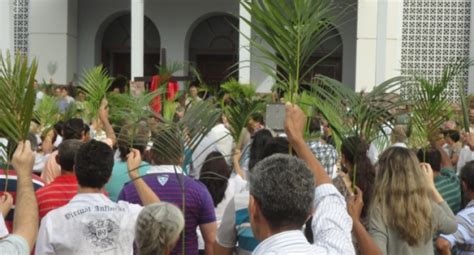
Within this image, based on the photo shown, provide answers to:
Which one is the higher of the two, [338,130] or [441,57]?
[441,57]

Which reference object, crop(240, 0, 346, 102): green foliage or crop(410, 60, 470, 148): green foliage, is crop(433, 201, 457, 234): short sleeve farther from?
crop(410, 60, 470, 148): green foliage

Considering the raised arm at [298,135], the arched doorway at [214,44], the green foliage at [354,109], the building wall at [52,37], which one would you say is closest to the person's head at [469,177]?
the green foliage at [354,109]

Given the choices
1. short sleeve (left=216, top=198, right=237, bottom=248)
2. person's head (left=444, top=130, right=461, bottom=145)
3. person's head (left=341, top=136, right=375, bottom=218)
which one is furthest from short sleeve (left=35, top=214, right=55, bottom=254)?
person's head (left=444, top=130, right=461, bottom=145)

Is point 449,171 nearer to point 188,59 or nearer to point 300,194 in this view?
point 300,194

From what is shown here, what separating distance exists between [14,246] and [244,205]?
139 cm

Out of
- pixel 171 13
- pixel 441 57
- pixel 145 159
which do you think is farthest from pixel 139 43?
pixel 145 159

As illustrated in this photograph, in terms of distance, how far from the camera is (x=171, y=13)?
22.9m

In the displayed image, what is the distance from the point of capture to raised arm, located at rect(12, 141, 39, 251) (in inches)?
134

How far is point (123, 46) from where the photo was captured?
23812mm

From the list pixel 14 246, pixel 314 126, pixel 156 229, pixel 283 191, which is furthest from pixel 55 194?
pixel 314 126

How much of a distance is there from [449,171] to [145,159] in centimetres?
262

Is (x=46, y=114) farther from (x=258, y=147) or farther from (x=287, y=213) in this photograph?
(x=287, y=213)

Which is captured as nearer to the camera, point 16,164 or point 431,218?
point 16,164

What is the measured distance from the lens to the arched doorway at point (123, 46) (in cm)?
2341
